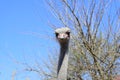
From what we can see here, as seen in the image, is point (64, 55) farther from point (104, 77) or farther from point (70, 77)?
point (70, 77)

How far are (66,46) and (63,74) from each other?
0.94ft

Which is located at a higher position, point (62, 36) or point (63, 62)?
point (62, 36)

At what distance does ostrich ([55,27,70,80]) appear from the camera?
3420mm

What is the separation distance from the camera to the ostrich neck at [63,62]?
3.41 metres

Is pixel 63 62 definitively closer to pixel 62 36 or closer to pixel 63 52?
pixel 63 52

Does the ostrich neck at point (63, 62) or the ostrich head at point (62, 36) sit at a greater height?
the ostrich head at point (62, 36)

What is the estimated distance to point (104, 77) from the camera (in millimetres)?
9672

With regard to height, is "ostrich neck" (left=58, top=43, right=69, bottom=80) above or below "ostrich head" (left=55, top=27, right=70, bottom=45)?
below

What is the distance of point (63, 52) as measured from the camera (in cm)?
354

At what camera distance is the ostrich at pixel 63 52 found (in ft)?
11.2

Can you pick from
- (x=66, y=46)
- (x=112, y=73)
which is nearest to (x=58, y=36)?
(x=66, y=46)

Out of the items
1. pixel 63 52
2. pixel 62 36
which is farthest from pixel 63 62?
pixel 62 36

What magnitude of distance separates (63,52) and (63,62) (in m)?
0.11

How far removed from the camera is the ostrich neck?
3407mm
